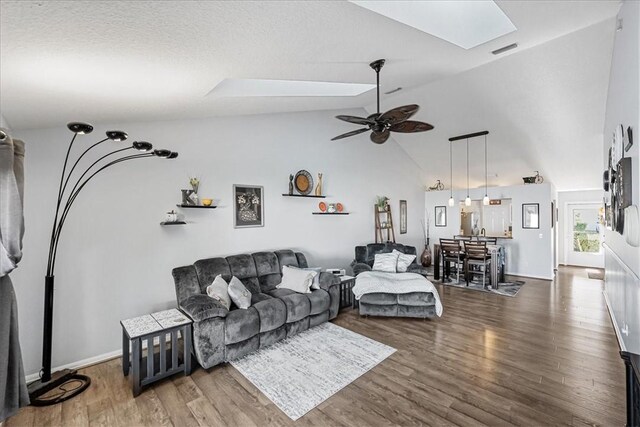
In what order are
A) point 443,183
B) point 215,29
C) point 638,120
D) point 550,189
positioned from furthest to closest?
point 443,183, point 550,189, point 638,120, point 215,29

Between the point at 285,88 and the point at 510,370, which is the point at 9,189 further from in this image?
the point at 510,370

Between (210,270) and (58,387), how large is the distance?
170cm

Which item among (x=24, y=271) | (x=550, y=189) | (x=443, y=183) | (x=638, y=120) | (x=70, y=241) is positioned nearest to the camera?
(x=638, y=120)

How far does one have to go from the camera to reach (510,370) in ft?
9.28

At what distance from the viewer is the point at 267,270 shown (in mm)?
4223

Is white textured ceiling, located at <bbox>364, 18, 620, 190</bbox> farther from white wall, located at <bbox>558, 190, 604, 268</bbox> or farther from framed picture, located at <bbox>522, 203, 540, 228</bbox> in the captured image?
framed picture, located at <bbox>522, 203, 540, 228</bbox>

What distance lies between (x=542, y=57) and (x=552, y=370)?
13.0ft

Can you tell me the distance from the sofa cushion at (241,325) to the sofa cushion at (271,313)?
61 millimetres

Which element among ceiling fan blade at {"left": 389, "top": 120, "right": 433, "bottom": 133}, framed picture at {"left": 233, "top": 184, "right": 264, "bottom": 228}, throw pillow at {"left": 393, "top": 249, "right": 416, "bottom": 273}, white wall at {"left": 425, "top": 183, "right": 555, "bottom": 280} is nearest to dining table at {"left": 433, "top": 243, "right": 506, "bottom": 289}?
white wall at {"left": 425, "top": 183, "right": 555, "bottom": 280}

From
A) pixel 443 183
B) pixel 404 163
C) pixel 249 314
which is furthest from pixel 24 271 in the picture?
pixel 443 183

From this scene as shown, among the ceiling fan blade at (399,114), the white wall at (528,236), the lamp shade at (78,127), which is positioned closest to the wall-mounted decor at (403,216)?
the white wall at (528,236)

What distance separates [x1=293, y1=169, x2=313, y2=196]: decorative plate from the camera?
16.7ft

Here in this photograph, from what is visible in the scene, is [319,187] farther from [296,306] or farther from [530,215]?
[530,215]

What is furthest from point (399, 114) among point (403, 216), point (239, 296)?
point (403, 216)
